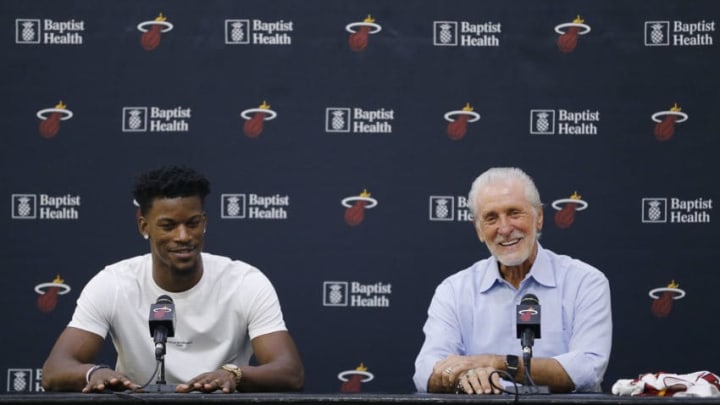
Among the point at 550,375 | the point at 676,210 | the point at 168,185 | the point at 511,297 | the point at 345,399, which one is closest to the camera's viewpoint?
the point at 345,399

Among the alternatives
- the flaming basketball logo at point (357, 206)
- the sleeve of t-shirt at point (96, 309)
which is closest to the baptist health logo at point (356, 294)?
the flaming basketball logo at point (357, 206)

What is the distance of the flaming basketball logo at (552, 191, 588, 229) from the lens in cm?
471

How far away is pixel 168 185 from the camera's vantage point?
12.3 feet

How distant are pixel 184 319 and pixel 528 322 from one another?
131 centimetres

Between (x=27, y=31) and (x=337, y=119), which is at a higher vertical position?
(x=27, y=31)

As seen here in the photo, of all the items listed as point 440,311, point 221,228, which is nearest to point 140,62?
point 221,228

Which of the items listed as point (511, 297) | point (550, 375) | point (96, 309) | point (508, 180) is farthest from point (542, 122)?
point (96, 309)

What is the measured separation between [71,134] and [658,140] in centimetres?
248

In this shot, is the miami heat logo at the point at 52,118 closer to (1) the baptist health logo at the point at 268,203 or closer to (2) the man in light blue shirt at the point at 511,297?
(1) the baptist health logo at the point at 268,203

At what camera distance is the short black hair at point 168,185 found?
376cm

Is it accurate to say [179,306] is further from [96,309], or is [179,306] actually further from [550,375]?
[550,375]

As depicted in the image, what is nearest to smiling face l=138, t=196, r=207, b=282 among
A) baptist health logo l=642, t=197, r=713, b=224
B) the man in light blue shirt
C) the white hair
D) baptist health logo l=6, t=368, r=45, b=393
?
the man in light blue shirt

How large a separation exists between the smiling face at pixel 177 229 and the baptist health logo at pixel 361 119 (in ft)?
3.68

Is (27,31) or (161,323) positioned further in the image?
(27,31)
